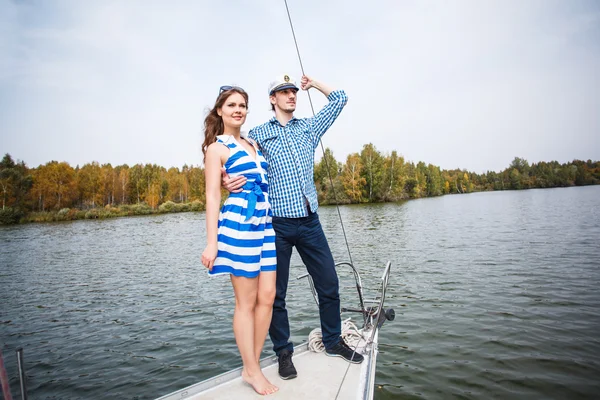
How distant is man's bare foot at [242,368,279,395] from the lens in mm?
2891

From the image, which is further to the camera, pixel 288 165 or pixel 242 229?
A: pixel 288 165

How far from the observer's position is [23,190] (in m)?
63.9

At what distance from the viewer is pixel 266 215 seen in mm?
2990

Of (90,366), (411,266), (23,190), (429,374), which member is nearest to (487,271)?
(411,266)

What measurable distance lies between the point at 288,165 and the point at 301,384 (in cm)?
196

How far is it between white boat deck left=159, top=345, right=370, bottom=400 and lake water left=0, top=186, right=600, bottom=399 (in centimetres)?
149

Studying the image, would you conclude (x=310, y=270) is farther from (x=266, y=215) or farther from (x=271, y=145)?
(x=271, y=145)

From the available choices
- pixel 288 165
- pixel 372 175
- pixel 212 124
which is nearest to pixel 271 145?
pixel 288 165

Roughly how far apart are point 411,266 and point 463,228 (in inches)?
420

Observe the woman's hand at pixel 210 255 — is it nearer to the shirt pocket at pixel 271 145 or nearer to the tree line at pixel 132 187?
the shirt pocket at pixel 271 145

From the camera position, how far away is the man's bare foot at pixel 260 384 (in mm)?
2891

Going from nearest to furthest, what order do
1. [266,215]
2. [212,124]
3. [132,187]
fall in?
[266,215] < [212,124] < [132,187]

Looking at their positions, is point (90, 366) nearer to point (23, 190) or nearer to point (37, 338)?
point (37, 338)

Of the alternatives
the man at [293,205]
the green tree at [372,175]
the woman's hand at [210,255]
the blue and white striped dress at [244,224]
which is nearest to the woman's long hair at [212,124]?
the blue and white striped dress at [244,224]
